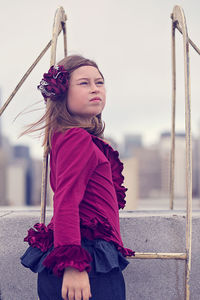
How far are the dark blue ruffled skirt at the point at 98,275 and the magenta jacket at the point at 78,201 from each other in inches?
1.4

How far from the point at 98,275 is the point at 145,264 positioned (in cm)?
96

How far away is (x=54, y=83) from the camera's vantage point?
1.86 m

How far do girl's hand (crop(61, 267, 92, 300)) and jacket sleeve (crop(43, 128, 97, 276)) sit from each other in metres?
0.04

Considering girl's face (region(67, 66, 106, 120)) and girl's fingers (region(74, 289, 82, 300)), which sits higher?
girl's face (region(67, 66, 106, 120))

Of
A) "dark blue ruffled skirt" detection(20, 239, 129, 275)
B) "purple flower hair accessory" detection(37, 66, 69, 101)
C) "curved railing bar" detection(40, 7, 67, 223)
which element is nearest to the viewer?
"dark blue ruffled skirt" detection(20, 239, 129, 275)

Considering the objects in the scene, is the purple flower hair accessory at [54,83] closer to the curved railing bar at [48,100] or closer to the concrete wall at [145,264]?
the curved railing bar at [48,100]

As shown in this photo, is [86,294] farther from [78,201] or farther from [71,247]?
[78,201]

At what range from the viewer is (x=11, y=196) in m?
137

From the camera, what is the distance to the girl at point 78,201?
1.56m

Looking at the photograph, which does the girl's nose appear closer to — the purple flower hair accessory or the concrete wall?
the purple flower hair accessory

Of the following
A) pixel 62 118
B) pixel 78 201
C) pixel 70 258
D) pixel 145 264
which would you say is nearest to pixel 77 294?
pixel 70 258

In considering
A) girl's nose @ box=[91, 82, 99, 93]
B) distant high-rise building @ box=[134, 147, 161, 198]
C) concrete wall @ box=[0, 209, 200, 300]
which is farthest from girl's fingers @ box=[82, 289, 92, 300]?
distant high-rise building @ box=[134, 147, 161, 198]

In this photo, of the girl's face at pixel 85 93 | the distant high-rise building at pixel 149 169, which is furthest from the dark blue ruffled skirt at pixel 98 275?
the distant high-rise building at pixel 149 169

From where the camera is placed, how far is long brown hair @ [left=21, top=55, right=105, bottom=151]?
1863 millimetres
